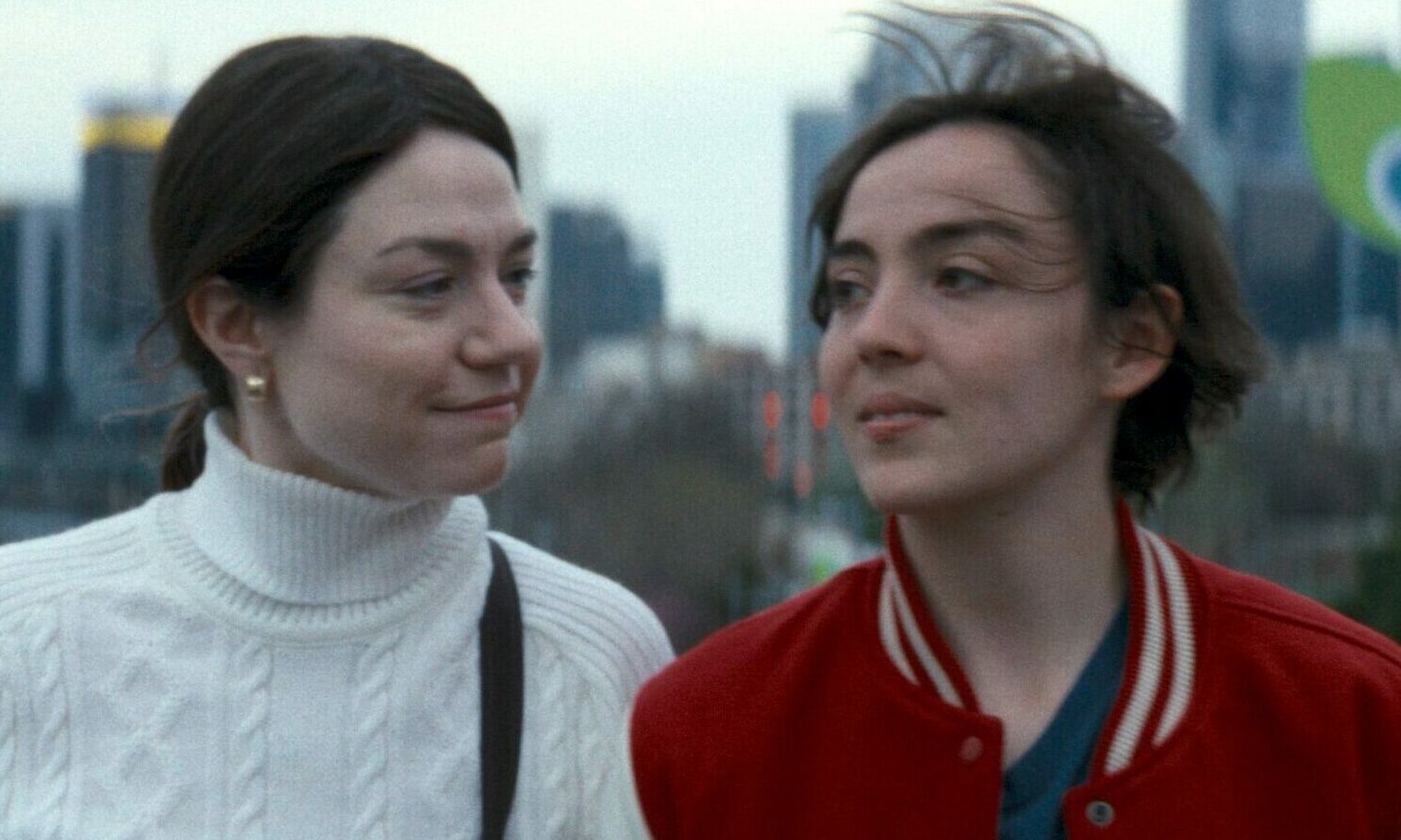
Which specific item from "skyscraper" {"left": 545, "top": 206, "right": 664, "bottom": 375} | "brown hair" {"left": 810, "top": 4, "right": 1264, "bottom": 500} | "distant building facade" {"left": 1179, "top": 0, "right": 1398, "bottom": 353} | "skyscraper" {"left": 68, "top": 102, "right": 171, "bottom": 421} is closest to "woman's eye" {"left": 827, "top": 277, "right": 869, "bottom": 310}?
"brown hair" {"left": 810, "top": 4, "right": 1264, "bottom": 500}

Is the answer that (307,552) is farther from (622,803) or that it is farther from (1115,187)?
(1115,187)

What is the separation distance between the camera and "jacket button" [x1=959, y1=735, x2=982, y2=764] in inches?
102

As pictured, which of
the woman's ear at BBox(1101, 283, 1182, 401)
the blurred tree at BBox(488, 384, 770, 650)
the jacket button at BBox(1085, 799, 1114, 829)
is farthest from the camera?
the blurred tree at BBox(488, 384, 770, 650)

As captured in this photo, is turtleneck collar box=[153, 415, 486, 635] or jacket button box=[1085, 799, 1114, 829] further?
turtleneck collar box=[153, 415, 486, 635]

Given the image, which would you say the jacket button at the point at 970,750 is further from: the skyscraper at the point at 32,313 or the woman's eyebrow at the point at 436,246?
the skyscraper at the point at 32,313

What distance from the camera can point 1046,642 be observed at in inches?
107

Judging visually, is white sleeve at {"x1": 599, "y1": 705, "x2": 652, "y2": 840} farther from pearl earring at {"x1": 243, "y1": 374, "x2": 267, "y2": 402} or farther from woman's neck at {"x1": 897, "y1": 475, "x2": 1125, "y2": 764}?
pearl earring at {"x1": 243, "y1": 374, "x2": 267, "y2": 402}

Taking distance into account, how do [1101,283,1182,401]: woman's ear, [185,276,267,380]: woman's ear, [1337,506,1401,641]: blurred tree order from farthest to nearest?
[1337,506,1401,641]: blurred tree
[185,276,267,380]: woman's ear
[1101,283,1182,401]: woman's ear

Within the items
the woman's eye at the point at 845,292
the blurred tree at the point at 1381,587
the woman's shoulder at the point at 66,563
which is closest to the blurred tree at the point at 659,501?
the blurred tree at the point at 1381,587

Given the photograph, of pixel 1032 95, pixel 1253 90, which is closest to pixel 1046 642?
pixel 1032 95

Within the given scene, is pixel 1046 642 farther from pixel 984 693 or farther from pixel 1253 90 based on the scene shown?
pixel 1253 90

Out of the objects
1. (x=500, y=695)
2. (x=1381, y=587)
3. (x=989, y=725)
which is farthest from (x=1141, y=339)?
(x=1381, y=587)

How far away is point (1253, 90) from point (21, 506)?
58.9 meters

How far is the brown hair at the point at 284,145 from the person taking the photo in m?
2.90
